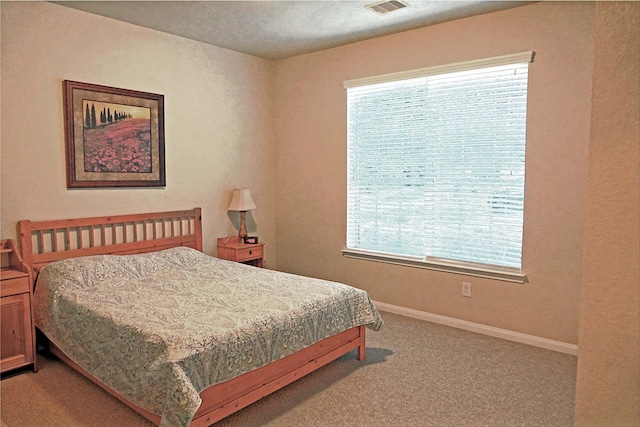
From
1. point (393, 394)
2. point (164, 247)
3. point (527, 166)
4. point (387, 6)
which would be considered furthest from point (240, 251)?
point (527, 166)

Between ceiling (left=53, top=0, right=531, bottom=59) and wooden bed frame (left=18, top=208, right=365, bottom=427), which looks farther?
ceiling (left=53, top=0, right=531, bottom=59)

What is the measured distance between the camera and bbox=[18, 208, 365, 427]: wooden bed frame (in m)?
2.26

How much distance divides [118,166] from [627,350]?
3.72 m

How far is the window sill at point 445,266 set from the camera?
3529 millimetres

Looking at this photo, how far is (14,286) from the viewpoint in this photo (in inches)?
111

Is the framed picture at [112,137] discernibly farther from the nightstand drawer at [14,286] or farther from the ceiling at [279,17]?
the nightstand drawer at [14,286]

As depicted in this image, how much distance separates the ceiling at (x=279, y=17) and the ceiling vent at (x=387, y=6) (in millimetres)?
48

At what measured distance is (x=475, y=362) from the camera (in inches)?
123

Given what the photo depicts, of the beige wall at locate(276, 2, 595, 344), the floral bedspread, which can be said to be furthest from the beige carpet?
the beige wall at locate(276, 2, 595, 344)

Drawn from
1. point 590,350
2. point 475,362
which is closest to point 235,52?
point 475,362

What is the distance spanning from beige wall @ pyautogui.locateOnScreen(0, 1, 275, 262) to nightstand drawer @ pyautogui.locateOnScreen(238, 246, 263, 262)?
0.35 meters

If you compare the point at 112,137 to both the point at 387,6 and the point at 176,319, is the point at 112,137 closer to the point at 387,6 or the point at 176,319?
the point at 176,319

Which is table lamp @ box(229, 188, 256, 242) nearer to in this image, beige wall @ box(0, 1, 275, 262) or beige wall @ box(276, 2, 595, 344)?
beige wall @ box(0, 1, 275, 262)

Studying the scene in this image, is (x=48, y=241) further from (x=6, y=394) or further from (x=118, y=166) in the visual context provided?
(x=6, y=394)
